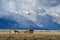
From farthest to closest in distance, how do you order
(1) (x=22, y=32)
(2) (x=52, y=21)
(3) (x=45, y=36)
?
(2) (x=52, y=21)
(1) (x=22, y=32)
(3) (x=45, y=36)

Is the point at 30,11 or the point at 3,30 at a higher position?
the point at 30,11

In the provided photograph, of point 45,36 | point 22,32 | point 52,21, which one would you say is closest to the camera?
point 45,36

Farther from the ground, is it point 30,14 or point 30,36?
point 30,14

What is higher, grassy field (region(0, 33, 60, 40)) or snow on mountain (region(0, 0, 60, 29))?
snow on mountain (region(0, 0, 60, 29))

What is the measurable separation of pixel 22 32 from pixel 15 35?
0.14 meters

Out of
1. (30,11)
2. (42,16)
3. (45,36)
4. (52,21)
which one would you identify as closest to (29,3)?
(30,11)

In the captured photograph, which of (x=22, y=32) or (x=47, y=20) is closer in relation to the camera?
(x=22, y=32)

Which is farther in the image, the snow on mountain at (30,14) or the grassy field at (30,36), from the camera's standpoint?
the snow on mountain at (30,14)

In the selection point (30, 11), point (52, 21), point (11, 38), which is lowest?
point (11, 38)

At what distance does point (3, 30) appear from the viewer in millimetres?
2152

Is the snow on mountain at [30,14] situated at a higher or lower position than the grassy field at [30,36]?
higher

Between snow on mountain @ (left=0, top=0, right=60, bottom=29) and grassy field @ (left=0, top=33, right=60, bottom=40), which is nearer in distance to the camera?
grassy field @ (left=0, top=33, right=60, bottom=40)

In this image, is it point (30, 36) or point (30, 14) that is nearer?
point (30, 36)

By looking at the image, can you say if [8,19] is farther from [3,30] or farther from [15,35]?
[15,35]
